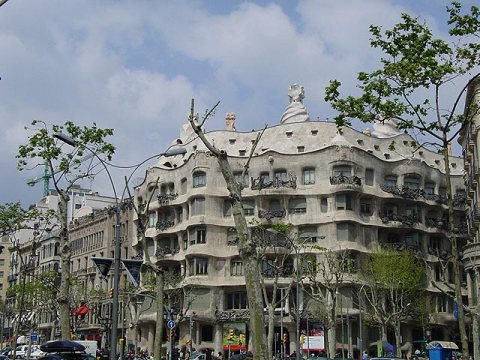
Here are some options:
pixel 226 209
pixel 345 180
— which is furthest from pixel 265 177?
pixel 345 180

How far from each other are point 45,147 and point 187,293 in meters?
34.1

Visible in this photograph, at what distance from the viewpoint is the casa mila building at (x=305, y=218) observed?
69.4 metres

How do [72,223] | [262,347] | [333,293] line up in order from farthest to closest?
1. [72,223]
2. [333,293]
3. [262,347]

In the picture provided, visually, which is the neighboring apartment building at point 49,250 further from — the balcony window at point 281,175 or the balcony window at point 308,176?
the balcony window at point 308,176

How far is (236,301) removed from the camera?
7175 cm

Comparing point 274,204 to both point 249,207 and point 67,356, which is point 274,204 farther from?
point 67,356

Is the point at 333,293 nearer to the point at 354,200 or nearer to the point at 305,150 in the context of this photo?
the point at 354,200

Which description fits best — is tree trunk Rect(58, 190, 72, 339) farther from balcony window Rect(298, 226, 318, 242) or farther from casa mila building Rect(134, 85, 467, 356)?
balcony window Rect(298, 226, 318, 242)

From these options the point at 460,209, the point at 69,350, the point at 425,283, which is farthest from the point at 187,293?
the point at 69,350

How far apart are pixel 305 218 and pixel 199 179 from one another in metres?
11.6

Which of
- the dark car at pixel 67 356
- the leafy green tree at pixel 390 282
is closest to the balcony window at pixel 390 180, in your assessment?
the leafy green tree at pixel 390 282

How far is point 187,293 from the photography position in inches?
2734

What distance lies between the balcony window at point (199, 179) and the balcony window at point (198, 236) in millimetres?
4673

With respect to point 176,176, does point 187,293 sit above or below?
below
